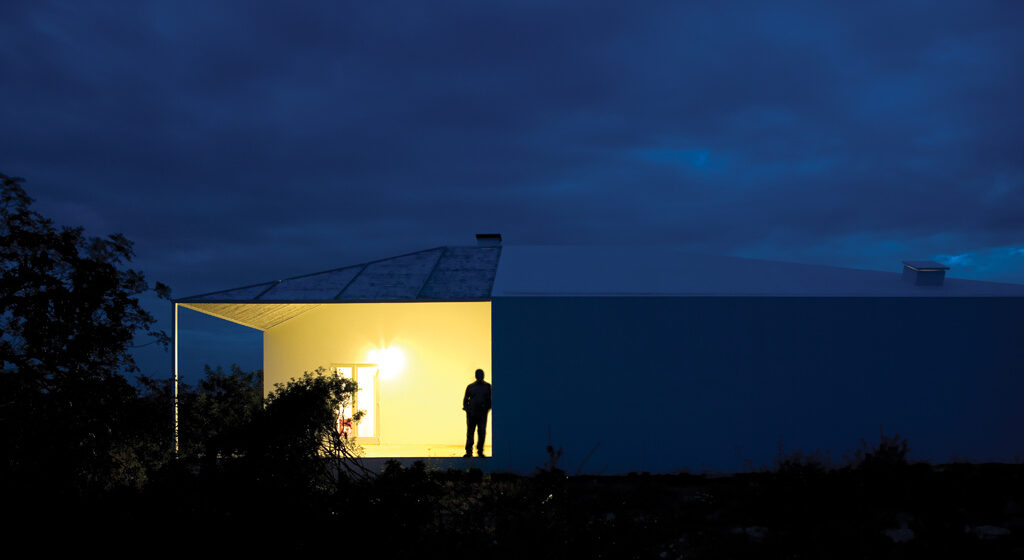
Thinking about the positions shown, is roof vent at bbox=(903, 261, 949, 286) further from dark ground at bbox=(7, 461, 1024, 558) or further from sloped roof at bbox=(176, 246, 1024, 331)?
dark ground at bbox=(7, 461, 1024, 558)

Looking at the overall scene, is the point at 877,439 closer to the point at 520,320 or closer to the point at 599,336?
the point at 599,336

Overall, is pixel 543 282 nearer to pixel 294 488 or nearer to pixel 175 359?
pixel 175 359

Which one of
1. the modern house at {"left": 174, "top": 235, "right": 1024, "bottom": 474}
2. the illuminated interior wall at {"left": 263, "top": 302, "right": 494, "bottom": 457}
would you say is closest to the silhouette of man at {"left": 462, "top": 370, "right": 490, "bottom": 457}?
the modern house at {"left": 174, "top": 235, "right": 1024, "bottom": 474}

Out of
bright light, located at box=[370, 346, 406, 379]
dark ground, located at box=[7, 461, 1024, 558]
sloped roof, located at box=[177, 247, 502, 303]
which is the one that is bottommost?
dark ground, located at box=[7, 461, 1024, 558]

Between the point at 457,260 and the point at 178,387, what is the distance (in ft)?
16.4

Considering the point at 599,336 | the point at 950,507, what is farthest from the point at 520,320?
the point at 950,507

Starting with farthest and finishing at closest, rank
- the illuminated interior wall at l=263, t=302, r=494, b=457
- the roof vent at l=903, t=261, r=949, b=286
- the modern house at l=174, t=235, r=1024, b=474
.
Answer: the illuminated interior wall at l=263, t=302, r=494, b=457, the roof vent at l=903, t=261, r=949, b=286, the modern house at l=174, t=235, r=1024, b=474

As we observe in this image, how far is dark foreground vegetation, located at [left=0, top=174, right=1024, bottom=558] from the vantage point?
4.49m

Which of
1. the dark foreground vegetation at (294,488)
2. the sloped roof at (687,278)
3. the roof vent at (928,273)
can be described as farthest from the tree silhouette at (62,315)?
the roof vent at (928,273)

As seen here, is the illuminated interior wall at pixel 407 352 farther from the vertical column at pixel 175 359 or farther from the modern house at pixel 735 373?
the vertical column at pixel 175 359

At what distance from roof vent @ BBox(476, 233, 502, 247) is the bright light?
280 centimetres

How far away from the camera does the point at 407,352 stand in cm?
1354

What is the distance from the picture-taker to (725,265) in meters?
13.2

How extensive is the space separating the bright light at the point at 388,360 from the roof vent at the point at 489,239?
2800 mm
